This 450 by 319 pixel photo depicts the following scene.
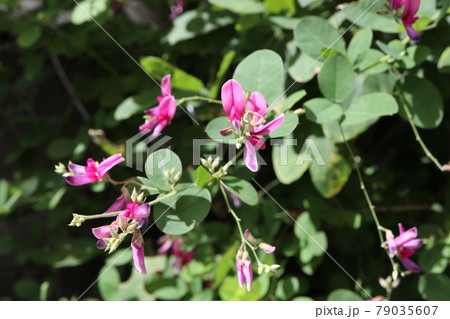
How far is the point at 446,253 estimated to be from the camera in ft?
3.07

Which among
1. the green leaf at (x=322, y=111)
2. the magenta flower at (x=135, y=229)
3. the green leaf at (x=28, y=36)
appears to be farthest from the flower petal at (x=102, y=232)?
the green leaf at (x=28, y=36)

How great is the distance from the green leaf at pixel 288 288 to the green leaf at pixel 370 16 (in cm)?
55

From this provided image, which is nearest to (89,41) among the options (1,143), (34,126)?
(34,126)

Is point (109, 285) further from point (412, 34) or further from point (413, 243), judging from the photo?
point (412, 34)

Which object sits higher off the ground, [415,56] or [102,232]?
[415,56]

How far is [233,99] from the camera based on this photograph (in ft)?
2.12

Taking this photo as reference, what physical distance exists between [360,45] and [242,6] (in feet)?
0.90

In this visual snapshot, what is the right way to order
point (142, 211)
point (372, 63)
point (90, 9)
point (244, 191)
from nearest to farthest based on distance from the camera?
1. point (142, 211)
2. point (244, 191)
3. point (372, 63)
4. point (90, 9)

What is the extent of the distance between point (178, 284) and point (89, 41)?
680mm

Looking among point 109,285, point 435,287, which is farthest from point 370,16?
point 109,285

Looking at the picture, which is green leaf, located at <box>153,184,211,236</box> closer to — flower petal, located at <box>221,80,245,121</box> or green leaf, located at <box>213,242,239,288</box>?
flower petal, located at <box>221,80,245,121</box>

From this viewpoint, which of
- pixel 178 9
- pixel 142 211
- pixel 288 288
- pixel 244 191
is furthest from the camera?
pixel 178 9

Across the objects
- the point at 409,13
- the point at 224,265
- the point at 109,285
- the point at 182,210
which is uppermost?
the point at 409,13
